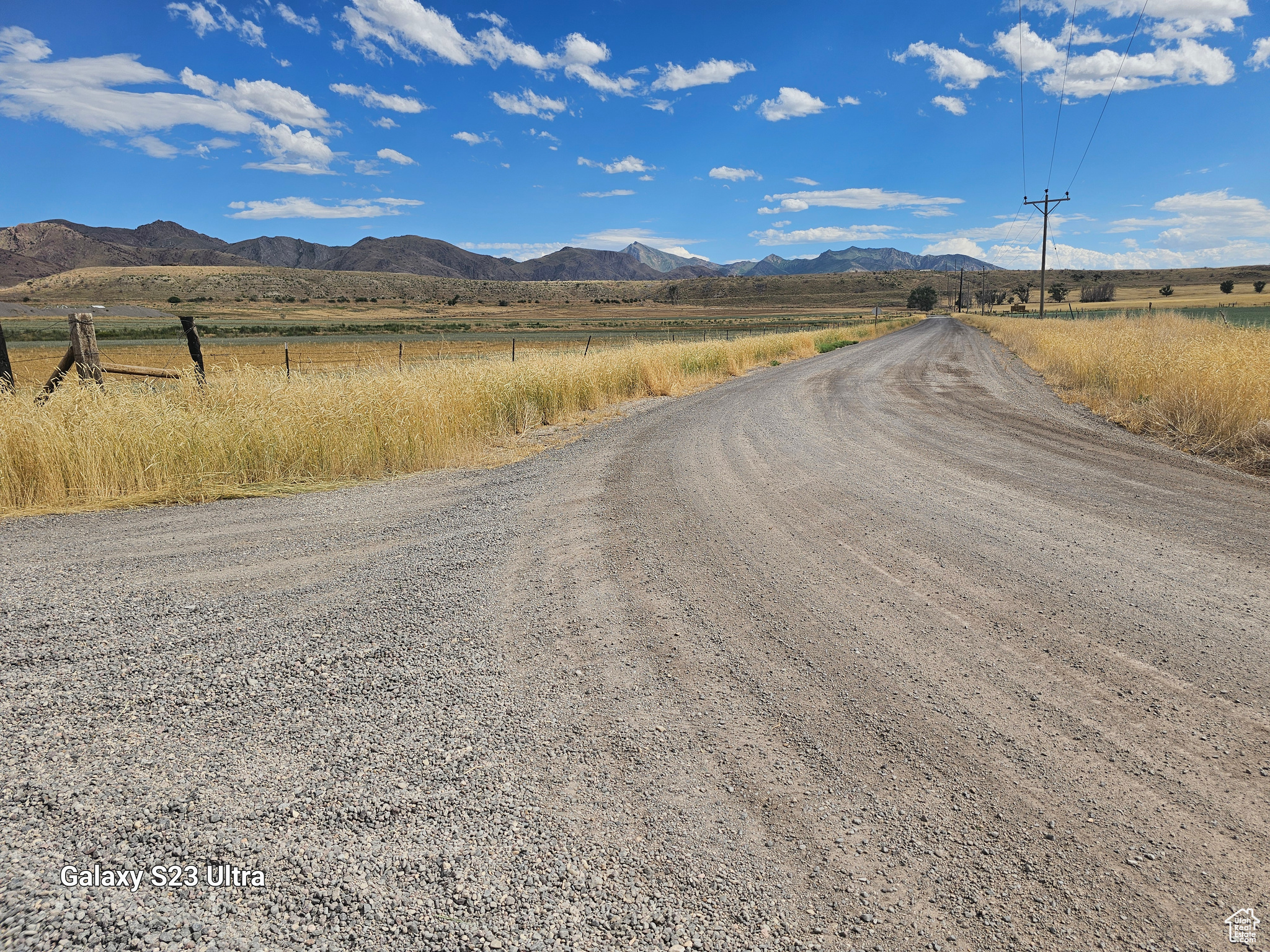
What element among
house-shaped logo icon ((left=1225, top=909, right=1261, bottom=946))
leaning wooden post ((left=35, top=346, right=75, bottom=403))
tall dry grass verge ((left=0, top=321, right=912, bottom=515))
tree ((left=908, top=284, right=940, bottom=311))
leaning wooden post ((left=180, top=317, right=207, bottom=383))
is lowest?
house-shaped logo icon ((left=1225, top=909, right=1261, bottom=946))

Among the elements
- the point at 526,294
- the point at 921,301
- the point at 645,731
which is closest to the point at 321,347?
the point at 645,731

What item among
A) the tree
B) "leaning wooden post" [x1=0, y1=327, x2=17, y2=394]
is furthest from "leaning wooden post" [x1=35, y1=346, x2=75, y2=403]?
the tree

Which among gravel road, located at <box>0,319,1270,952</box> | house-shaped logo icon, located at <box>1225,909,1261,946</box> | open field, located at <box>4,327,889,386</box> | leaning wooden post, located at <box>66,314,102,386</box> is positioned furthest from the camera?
open field, located at <box>4,327,889,386</box>

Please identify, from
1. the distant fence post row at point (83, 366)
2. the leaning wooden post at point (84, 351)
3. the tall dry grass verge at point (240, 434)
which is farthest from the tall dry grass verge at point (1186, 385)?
the leaning wooden post at point (84, 351)

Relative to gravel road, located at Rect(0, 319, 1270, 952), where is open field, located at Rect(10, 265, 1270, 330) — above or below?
above

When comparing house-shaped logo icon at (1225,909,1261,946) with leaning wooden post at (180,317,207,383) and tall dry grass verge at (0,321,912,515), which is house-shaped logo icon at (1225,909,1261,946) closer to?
tall dry grass verge at (0,321,912,515)

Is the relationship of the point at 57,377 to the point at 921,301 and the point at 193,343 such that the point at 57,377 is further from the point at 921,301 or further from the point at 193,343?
the point at 921,301

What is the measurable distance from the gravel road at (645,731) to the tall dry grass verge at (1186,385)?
3.71 meters

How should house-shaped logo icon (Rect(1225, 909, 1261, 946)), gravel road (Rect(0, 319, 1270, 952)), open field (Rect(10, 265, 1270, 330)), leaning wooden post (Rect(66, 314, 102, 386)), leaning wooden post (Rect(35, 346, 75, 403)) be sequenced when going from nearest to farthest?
house-shaped logo icon (Rect(1225, 909, 1261, 946)), gravel road (Rect(0, 319, 1270, 952)), leaning wooden post (Rect(35, 346, 75, 403)), leaning wooden post (Rect(66, 314, 102, 386)), open field (Rect(10, 265, 1270, 330))

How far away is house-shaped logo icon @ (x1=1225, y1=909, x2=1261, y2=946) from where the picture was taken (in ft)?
6.45

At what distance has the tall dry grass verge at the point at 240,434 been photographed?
7.07 metres

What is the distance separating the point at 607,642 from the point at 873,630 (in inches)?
62.4

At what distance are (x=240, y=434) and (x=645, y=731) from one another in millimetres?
7359

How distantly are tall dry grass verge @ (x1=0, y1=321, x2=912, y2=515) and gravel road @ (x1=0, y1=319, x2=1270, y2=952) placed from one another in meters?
1.33
